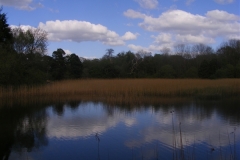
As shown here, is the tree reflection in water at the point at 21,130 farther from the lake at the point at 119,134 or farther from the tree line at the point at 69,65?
the tree line at the point at 69,65

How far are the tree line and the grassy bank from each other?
3.72ft

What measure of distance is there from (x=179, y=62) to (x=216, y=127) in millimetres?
26141

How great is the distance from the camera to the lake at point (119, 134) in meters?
4.98

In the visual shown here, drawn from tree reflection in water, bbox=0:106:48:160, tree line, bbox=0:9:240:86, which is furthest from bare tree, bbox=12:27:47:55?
tree reflection in water, bbox=0:106:48:160

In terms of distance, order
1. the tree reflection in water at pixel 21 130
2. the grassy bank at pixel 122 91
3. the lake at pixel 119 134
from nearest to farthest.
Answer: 1. the lake at pixel 119 134
2. the tree reflection in water at pixel 21 130
3. the grassy bank at pixel 122 91

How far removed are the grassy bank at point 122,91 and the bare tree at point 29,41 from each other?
4775mm

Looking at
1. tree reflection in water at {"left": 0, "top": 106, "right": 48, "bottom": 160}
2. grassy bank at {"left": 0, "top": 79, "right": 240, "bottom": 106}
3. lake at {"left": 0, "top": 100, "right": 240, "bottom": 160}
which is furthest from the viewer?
grassy bank at {"left": 0, "top": 79, "right": 240, "bottom": 106}

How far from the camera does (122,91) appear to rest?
574 inches

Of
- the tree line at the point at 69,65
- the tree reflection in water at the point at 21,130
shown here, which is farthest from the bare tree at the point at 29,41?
the tree reflection in water at the point at 21,130

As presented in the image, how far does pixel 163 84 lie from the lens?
15.3 m

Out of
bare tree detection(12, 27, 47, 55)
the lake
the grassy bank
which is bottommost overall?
the lake

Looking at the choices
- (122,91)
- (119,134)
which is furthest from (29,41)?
(119,134)

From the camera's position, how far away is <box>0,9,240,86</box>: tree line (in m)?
14.9

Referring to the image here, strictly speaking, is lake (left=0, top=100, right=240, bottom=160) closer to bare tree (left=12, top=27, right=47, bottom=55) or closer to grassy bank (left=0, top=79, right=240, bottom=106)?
grassy bank (left=0, top=79, right=240, bottom=106)
